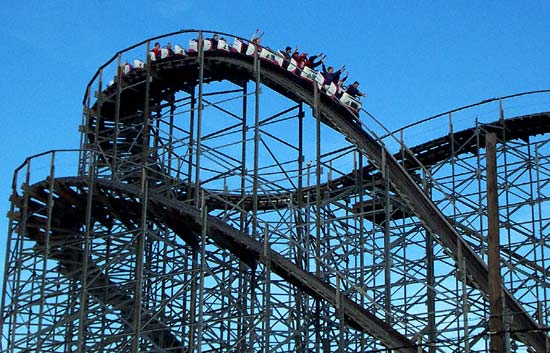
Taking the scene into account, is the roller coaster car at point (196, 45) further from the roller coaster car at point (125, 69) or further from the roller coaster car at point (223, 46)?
the roller coaster car at point (125, 69)

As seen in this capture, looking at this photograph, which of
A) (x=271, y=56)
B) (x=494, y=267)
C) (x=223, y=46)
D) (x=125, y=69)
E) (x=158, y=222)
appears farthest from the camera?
(x=125, y=69)

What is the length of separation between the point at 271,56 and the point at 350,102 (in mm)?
2521

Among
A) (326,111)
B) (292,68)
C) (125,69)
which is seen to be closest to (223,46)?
(292,68)

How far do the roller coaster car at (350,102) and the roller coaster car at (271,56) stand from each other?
1966 millimetres

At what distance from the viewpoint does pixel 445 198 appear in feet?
97.8

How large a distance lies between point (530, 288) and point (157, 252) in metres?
10.2

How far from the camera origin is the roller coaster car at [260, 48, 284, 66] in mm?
28953

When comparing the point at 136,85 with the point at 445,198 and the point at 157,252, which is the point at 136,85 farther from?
the point at 445,198

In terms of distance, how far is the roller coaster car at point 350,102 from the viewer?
29505mm

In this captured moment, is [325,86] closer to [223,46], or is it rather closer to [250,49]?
[250,49]

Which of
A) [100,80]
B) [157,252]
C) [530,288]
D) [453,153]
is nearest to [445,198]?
[453,153]

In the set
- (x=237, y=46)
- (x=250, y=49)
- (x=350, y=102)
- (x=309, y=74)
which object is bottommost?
(x=350, y=102)

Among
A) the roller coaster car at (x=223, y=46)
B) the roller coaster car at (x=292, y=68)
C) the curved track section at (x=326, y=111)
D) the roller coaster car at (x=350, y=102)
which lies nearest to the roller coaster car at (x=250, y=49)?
the curved track section at (x=326, y=111)

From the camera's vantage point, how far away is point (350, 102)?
29.7 m
